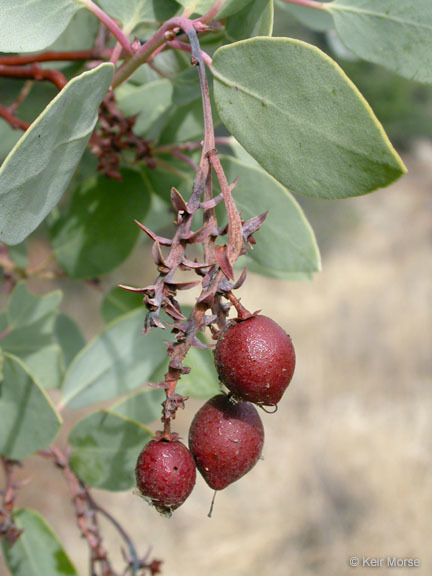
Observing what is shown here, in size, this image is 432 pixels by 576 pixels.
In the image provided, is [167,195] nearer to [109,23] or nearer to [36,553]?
[109,23]

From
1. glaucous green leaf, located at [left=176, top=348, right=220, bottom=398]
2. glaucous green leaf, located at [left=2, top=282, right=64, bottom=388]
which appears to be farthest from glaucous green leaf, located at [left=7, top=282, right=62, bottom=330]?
glaucous green leaf, located at [left=176, top=348, right=220, bottom=398]

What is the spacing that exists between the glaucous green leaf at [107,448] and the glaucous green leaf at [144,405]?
0.06 m

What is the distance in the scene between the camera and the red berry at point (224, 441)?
1.72 feet

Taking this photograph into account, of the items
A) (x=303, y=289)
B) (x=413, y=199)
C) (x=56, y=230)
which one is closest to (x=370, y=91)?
(x=413, y=199)

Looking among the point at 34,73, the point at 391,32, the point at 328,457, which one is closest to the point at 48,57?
the point at 34,73

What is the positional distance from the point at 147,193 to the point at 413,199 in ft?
26.7

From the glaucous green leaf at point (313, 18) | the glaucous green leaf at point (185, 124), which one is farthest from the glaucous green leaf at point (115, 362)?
the glaucous green leaf at point (313, 18)

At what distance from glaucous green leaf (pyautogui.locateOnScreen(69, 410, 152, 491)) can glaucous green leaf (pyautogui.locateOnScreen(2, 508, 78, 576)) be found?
112 millimetres

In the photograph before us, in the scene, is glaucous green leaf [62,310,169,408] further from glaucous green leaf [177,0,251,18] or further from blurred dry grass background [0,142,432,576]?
→ blurred dry grass background [0,142,432,576]

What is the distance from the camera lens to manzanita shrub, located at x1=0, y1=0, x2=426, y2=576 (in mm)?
483

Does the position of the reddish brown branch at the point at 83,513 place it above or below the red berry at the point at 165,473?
below

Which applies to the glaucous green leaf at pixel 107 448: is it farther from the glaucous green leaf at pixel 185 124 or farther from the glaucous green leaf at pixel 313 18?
the glaucous green leaf at pixel 313 18

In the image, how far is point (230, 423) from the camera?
53 centimetres

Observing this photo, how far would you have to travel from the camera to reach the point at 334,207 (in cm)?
819
